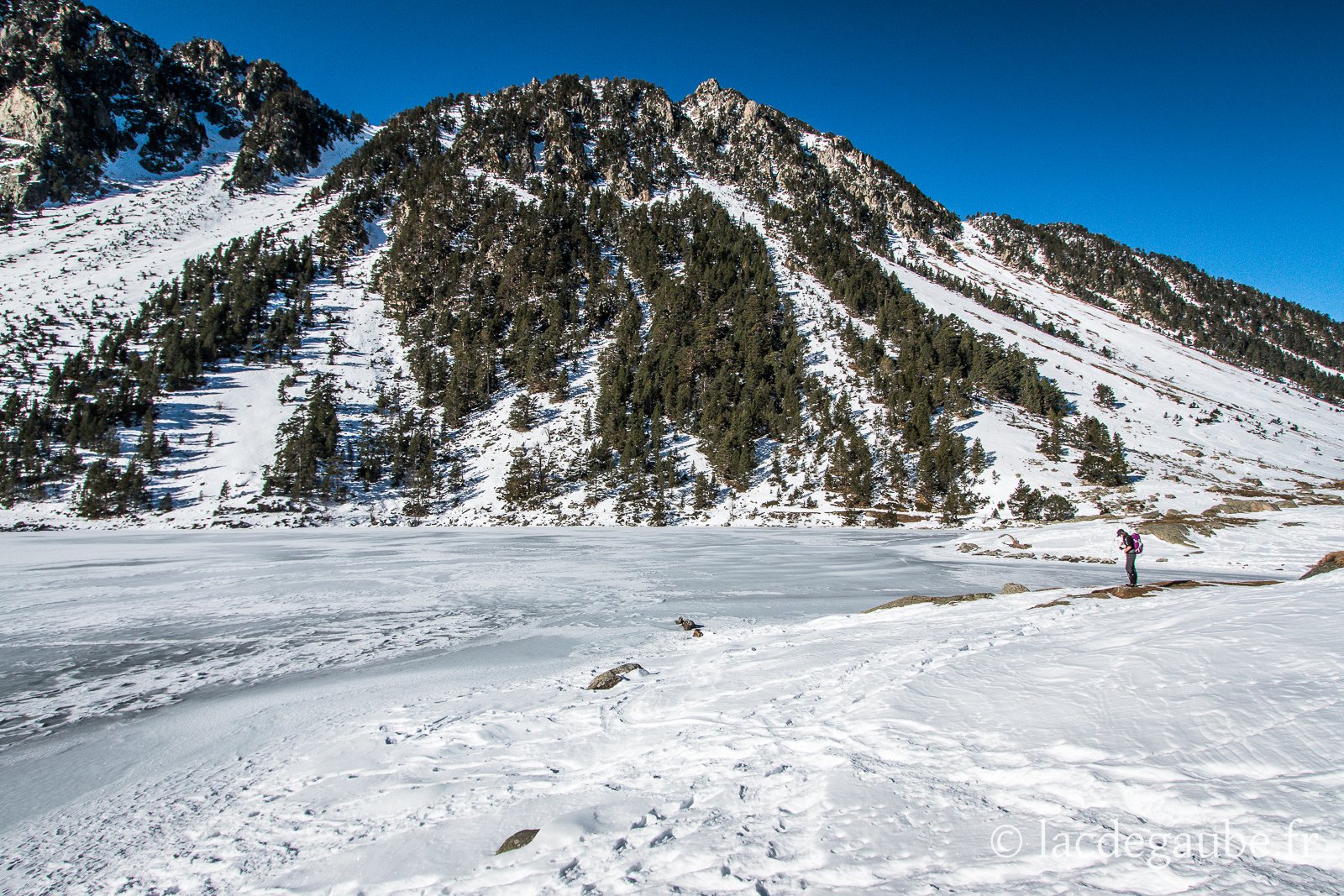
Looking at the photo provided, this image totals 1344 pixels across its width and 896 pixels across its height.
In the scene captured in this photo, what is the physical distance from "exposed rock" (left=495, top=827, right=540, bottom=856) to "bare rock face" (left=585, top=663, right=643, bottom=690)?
3160 mm

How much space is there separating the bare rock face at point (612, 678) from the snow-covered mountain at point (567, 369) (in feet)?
85.9

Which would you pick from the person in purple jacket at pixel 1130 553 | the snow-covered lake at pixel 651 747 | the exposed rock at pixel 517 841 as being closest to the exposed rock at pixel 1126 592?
the snow-covered lake at pixel 651 747

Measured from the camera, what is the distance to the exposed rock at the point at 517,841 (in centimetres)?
344

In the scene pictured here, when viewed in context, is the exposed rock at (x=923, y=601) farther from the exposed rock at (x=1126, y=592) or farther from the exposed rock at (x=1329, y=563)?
the exposed rock at (x=1329, y=563)

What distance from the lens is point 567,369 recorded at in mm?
60031

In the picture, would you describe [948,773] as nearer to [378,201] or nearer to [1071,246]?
[378,201]

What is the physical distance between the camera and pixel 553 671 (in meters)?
7.62

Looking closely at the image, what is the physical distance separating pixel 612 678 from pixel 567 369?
5543cm

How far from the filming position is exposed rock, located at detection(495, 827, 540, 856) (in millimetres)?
3436

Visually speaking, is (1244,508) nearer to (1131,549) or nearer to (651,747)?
(1131,549)

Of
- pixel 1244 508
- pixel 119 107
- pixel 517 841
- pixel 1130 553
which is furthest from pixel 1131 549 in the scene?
pixel 119 107

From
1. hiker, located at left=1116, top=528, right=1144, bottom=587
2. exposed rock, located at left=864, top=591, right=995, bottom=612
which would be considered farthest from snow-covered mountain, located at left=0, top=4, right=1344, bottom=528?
exposed rock, located at left=864, top=591, right=995, bottom=612

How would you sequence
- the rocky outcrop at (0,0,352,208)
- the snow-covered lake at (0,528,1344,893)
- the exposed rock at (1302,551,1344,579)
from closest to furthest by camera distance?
the snow-covered lake at (0,528,1344,893), the exposed rock at (1302,551,1344,579), the rocky outcrop at (0,0,352,208)

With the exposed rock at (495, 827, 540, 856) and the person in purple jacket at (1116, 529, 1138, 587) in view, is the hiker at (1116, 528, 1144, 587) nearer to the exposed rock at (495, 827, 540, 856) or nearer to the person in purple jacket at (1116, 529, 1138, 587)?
the person in purple jacket at (1116, 529, 1138, 587)
